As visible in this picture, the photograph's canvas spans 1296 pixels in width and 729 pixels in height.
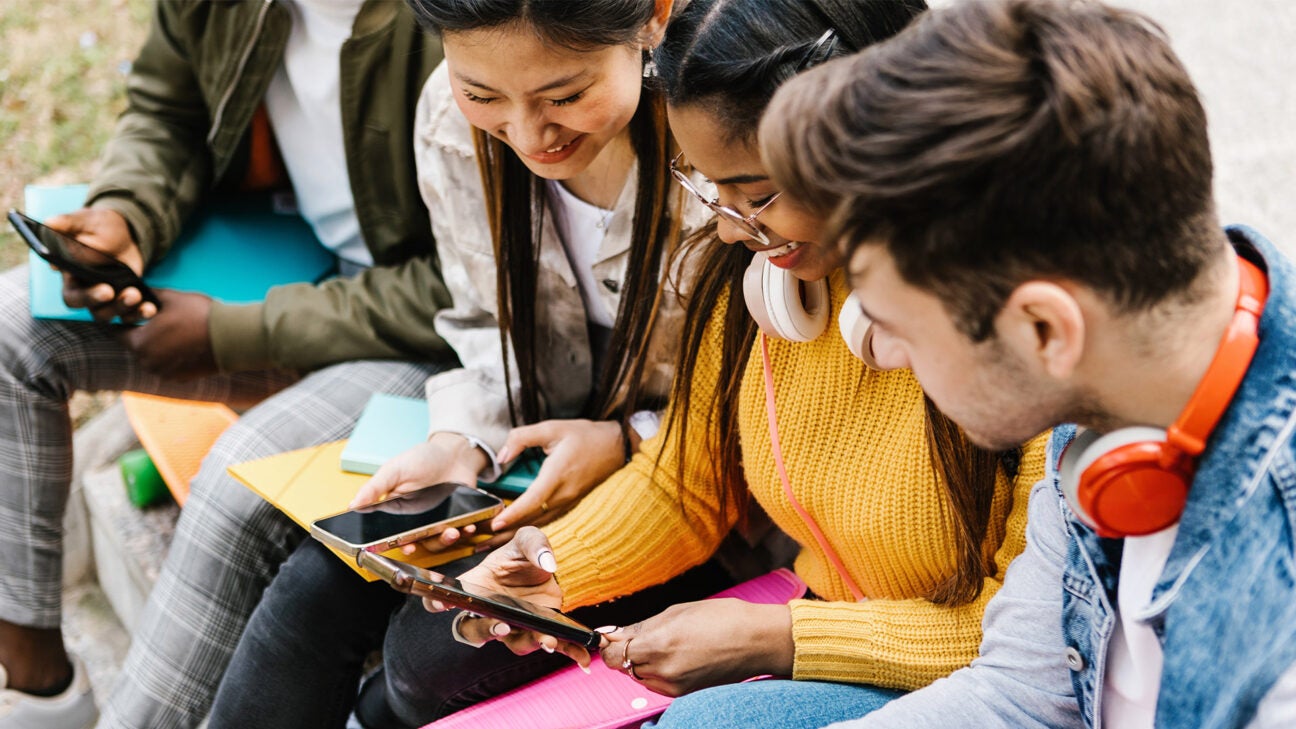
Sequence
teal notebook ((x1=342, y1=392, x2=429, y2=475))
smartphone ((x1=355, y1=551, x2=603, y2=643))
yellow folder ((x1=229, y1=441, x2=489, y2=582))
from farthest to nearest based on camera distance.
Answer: teal notebook ((x1=342, y1=392, x2=429, y2=475))
yellow folder ((x1=229, y1=441, x2=489, y2=582))
smartphone ((x1=355, y1=551, x2=603, y2=643))

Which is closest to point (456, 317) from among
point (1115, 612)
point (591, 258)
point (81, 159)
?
point (591, 258)

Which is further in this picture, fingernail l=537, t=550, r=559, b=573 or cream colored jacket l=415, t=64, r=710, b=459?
cream colored jacket l=415, t=64, r=710, b=459

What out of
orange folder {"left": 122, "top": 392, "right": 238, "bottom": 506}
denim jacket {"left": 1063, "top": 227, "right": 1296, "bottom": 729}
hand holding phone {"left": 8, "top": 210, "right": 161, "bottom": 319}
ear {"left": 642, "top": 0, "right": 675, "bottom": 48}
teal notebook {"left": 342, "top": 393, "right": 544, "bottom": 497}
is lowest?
orange folder {"left": 122, "top": 392, "right": 238, "bottom": 506}

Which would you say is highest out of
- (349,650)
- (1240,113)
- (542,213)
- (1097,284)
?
(1097,284)

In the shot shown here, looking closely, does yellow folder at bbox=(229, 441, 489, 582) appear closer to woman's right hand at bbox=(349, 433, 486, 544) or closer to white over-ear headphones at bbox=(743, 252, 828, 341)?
woman's right hand at bbox=(349, 433, 486, 544)

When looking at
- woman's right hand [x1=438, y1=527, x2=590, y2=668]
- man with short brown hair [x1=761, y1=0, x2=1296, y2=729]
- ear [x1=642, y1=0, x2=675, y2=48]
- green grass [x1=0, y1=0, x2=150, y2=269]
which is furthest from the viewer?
green grass [x1=0, y1=0, x2=150, y2=269]

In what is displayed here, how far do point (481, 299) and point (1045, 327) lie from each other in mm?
1212

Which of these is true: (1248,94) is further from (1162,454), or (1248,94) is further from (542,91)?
(1162,454)

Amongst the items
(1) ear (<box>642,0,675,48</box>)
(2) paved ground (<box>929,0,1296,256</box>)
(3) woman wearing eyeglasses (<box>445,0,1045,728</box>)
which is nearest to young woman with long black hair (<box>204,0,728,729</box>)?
(1) ear (<box>642,0,675,48</box>)

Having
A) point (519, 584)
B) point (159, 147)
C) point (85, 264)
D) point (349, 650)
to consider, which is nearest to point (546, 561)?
point (519, 584)

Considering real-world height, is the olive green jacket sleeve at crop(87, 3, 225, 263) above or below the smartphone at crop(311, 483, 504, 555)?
above

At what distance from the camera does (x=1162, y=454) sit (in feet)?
2.89

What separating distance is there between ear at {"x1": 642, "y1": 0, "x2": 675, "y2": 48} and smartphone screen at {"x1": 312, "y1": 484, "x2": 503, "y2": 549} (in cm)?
68

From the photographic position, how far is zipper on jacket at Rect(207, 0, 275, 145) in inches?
81.4
